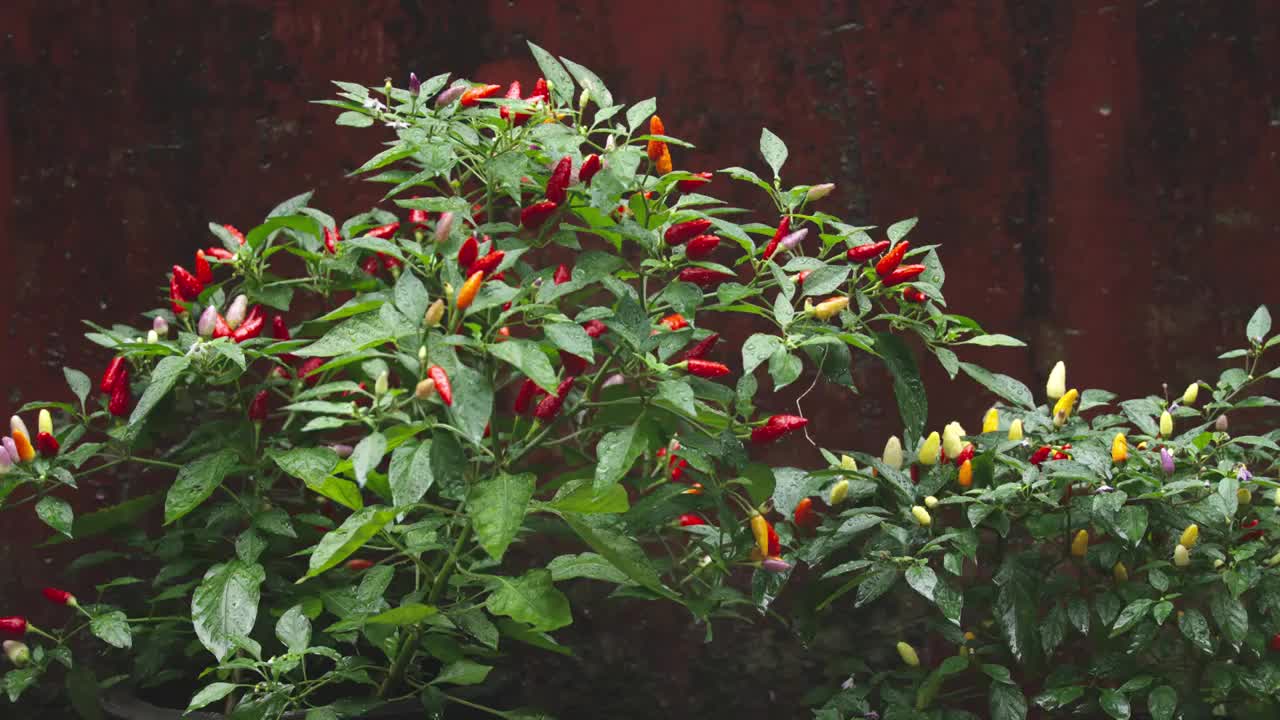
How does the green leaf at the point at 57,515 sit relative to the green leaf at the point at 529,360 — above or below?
below

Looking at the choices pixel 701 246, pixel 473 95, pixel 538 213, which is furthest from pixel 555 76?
pixel 701 246

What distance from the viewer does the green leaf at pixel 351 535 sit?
171 centimetres

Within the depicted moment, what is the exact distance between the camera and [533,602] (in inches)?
72.9

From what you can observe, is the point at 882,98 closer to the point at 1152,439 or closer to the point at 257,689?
the point at 1152,439

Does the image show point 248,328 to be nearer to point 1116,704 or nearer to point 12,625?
point 12,625

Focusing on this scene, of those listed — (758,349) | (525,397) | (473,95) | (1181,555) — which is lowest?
(1181,555)

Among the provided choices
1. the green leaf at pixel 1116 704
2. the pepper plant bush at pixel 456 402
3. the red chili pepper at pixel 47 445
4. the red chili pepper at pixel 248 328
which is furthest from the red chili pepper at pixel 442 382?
the green leaf at pixel 1116 704

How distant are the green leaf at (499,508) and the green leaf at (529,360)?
0.57 ft

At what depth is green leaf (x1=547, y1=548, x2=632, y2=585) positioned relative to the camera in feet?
6.61

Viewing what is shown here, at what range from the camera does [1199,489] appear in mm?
2137

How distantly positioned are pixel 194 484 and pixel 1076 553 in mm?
1360

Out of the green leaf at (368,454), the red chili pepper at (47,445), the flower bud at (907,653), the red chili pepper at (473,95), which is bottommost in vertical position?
the flower bud at (907,653)

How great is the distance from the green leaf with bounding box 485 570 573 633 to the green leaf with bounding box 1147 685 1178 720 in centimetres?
91

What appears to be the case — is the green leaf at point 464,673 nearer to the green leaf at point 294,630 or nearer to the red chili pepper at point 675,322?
the green leaf at point 294,630
